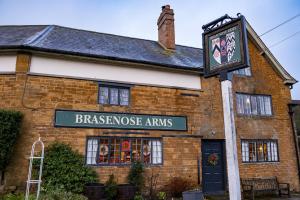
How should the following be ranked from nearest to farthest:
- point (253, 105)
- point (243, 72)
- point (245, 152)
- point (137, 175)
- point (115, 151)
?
1. point (137, 175)
2. point (115, 151)
3. point (245, 152)
4. point (253, 105)
5. point (243, 72)

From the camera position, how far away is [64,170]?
360 inches

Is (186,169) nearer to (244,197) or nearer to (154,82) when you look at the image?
(244,197)

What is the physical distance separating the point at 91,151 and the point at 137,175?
203cm

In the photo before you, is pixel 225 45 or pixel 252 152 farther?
pixel 252 152

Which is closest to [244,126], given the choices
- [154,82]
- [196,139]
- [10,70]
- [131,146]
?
[196,139]

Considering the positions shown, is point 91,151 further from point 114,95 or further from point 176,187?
point 176,187

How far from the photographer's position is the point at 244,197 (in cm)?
1122

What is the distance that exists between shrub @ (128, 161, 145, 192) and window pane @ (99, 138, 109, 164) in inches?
43.9

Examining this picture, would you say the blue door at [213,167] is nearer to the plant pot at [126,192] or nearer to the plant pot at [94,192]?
the plant pot at [126,192]

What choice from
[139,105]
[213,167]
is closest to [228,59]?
[139,105]

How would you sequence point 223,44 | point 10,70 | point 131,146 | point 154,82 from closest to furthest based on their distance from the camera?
1. point 223,44
2. point 10,70
3. point 131,146
4. point 154,82

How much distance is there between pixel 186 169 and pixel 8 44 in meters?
8.84

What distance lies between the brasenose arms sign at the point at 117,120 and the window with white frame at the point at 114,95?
1.86ft

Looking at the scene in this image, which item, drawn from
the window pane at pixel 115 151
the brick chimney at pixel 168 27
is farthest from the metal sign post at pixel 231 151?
the brick chimney at pixel 168 27
